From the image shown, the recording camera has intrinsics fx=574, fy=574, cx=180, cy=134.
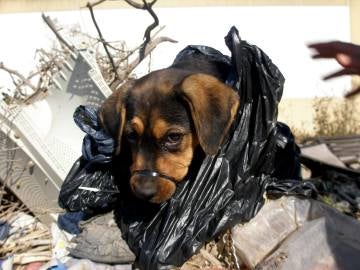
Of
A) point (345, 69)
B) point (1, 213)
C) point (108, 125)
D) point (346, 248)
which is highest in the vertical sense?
point (345, 69)

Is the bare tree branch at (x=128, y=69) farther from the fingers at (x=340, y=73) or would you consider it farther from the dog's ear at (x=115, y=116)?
the fingers at (x=340, y=73)

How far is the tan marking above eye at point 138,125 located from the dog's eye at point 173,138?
0.15m

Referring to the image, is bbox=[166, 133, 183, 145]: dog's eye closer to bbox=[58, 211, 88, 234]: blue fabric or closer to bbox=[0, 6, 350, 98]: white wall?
bbox=[58, 211, 88, 234]: blue fabric

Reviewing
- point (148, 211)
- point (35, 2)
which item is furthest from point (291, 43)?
point (148, 211)

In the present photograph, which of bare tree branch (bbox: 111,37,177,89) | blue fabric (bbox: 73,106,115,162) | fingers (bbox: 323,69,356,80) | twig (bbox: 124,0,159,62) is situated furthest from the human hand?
twig (bbox: 124,0,159,62)

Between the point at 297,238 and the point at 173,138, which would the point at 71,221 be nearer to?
the point at 173,138

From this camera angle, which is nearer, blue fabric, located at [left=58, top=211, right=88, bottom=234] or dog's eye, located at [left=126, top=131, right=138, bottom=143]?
dog's eye, located at [left=126, top=131, right=138, bottom=143]

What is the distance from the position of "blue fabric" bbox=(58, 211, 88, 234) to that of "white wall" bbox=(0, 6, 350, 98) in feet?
10.8

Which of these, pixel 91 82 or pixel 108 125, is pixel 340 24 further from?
pixel 108 125

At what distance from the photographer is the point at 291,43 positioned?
7.96 metres

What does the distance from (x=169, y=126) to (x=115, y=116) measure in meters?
0.41

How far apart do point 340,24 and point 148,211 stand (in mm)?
5544

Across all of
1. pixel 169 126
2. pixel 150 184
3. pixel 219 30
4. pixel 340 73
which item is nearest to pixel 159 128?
pixel 169 126

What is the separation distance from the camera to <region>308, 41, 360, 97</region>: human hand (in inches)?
62.0
